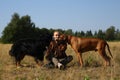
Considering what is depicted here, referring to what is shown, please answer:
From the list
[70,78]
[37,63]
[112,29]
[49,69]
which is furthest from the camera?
[112,29]

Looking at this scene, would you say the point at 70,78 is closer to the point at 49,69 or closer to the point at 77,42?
the point at 49,69

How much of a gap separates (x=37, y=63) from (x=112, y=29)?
73.5m

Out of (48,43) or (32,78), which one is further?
(48,43)

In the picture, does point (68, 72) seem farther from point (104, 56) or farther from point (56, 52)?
point (104, 56)

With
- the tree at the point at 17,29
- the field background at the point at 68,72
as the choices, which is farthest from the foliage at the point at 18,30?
the field background at the point at 68,72

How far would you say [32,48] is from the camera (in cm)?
1235

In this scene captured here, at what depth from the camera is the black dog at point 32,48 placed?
12336 mm

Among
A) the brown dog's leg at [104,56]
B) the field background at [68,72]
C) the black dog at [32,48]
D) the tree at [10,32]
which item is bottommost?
the field background at [68,72]

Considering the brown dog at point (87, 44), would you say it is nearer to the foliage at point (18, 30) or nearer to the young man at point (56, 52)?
the young man at point (56, 52)

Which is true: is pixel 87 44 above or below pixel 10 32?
below

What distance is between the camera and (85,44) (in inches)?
503

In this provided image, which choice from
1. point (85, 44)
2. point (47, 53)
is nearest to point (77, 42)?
point (85, 44)

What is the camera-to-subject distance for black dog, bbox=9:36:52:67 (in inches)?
486

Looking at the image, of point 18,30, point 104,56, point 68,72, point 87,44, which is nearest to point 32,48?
point 87,44
